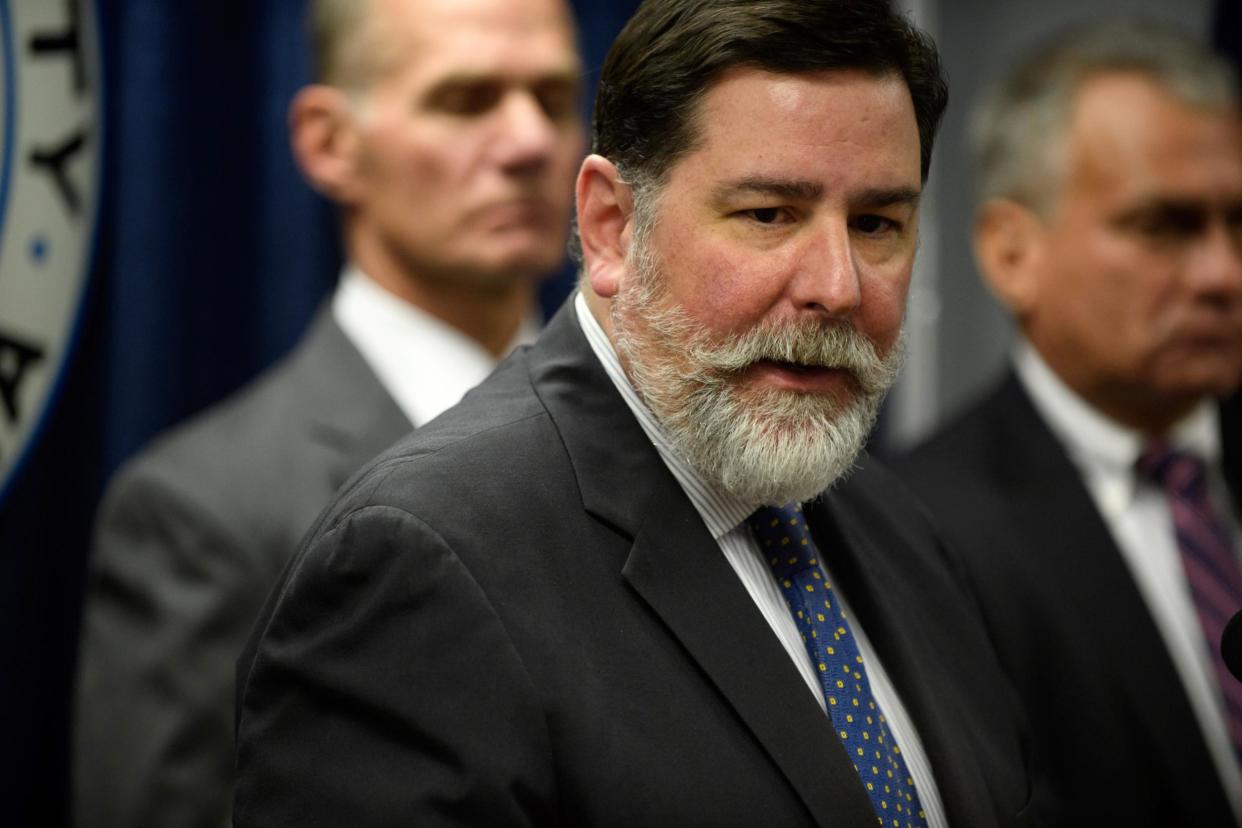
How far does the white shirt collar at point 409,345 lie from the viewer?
2.43m

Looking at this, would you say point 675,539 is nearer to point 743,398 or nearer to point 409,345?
point 743,398

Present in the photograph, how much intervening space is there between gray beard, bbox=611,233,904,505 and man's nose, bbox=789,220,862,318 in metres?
0.02

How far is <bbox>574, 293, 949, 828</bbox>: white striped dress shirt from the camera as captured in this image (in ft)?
4.75

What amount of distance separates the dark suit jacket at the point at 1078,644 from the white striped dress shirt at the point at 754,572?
2.02 ft

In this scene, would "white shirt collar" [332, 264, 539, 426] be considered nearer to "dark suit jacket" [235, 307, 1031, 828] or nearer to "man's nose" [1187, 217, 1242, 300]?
"dark suit jacket" [235, 307, 1031, 828]

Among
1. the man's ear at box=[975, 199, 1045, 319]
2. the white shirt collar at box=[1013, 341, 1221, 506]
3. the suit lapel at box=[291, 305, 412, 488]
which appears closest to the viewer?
the suit lapel at box=[291, 305, 412, 488]

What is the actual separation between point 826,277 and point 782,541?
0.92ft

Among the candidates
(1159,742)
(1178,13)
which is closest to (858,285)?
(1159,742)

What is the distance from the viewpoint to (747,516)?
151cm

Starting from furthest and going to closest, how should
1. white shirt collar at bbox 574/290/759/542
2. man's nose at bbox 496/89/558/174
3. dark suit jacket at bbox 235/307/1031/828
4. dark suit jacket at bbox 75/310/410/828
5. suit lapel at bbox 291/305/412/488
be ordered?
man's nose at bbox 496/89/558/174, suit lapel at bbox 291/305/412/488, dark suit jacket at bbox 75/310/410/828, white shirt collar at bbox 574/290/759/542, dark suit jacket at bbox 235/307/1031/828

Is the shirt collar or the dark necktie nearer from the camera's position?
the dark necktie

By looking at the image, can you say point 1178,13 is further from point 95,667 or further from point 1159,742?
point 95,667

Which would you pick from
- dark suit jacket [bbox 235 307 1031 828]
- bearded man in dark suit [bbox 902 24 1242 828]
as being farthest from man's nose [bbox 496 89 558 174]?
dark suit jacket [bbox 235 307 1031 828]

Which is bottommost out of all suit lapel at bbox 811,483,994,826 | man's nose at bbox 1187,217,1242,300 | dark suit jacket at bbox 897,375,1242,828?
dark suit jacket at bbox 897,375,1242,828
